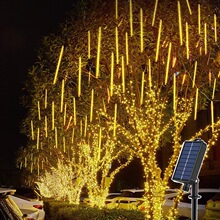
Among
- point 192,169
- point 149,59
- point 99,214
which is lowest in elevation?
point 99,214

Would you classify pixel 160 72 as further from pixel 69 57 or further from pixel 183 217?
pixel 183 217

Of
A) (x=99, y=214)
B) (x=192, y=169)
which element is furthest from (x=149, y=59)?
(x=192, y=169)

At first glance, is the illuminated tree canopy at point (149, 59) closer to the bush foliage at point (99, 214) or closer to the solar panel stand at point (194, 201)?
the bush foliage at point (99, 214)

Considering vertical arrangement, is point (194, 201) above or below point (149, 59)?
below

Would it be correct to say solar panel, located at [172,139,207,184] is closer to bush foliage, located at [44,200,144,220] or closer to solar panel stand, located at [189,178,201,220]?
solar panel stand, located at [189,178,201,220]

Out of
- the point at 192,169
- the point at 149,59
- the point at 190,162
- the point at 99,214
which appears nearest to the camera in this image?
the point at 192,169

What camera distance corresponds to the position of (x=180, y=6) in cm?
1164

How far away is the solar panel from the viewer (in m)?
5.84

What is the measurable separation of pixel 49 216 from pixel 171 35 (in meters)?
10.7

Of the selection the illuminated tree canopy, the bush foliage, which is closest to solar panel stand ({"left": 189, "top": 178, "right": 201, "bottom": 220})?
the illuminated tree canopy

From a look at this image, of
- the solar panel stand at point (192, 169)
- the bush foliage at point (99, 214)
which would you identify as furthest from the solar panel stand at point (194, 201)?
the bush foliage at point (99, 214)

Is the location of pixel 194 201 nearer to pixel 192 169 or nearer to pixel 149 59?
pixel 192 169

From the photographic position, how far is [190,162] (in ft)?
19.7

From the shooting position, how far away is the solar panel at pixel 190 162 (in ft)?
19.2
